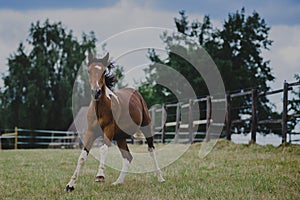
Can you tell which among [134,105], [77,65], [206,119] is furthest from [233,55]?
[134,105]

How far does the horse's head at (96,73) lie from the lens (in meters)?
5.54

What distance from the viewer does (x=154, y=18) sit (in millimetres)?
13297

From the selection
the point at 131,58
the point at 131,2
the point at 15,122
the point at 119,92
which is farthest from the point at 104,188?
the point at 15,122

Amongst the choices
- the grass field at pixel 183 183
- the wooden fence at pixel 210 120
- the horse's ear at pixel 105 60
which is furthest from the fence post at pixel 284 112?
the horse's ear at pixel 105 60

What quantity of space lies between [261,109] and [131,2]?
13.2 m

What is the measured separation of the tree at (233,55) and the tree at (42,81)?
373 inches

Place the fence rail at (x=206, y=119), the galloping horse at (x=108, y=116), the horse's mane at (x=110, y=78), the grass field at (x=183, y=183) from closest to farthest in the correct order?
the grass field at (x=183, y=183)
the galloping horse at (x=108, y=116)
the horse's mane at (x=110, y=78)
the fence rail at (x=206, y=119)

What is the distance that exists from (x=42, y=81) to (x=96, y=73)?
32877mm

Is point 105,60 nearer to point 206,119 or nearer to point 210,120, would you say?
point 210,120

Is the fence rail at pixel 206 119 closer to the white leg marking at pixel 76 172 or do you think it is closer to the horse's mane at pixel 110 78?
the horse's mane at pixel 110 78

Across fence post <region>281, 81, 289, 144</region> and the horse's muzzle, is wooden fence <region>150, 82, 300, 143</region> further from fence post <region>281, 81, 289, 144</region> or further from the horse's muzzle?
the horse's muzzle

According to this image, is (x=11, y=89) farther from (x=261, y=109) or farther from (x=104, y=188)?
(x=104, y=188)

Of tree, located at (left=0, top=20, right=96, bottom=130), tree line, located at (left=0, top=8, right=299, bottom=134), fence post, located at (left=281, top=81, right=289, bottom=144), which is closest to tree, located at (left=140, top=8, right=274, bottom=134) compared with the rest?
tree line, located at (left=0, top=8, right=299, bottom=134)

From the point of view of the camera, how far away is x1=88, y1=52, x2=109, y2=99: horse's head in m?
5.54
